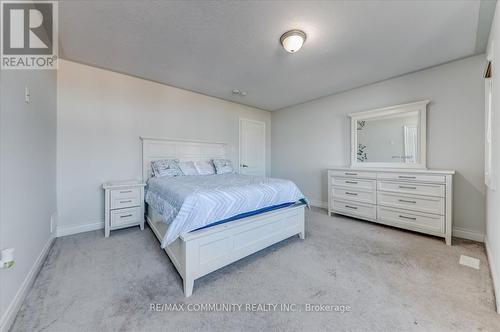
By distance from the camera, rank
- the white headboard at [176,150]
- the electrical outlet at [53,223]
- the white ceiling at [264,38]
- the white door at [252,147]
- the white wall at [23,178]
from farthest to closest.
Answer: the white door at [252,147], the white headboard at [176,150], the electrical outlet at [53,223], the white ceiling at [264,38], the white wall at [23,178]

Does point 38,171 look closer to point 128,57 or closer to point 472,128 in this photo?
point 128,57

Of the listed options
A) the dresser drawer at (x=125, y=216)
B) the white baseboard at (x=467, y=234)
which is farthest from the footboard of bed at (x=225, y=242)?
the white baseboard at (x=467, y=234)

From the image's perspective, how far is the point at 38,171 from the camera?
195cm

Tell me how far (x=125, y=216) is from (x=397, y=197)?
13.3 ft

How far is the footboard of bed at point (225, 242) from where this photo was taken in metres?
1.60

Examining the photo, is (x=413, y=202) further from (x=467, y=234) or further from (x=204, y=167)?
(x=204, y=167)

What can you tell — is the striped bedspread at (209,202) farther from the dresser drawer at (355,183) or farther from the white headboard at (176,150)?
the dresser drawer at (355,183)

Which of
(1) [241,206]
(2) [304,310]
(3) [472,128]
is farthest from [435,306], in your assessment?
(3) [472,128]

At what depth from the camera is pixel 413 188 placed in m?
2.76

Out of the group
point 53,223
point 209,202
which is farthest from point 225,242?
point 53,223

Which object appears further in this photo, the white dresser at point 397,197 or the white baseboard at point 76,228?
the white baseboard at point 76,228

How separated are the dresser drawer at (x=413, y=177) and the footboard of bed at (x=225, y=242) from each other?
65.2 inches

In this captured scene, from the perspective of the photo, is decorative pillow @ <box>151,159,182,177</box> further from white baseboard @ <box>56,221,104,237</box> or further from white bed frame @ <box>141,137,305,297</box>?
white baseboard @ <box>56,221,104,237</box>

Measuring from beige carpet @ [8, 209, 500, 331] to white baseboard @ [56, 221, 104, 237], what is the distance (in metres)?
0.29
